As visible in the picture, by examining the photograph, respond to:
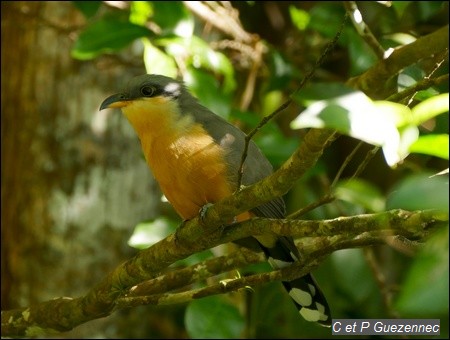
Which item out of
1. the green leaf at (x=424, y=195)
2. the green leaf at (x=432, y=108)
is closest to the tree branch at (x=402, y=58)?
the green leaf at (x=432, y=108)

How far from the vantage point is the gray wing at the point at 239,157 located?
11.6ft

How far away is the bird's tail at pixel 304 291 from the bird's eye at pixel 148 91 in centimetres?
103

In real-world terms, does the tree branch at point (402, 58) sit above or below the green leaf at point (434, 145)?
above

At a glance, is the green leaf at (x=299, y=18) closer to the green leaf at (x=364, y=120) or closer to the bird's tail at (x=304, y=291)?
the bird's tail at (x=304, y=291)

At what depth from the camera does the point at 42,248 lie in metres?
5.36

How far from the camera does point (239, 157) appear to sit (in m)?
3.60

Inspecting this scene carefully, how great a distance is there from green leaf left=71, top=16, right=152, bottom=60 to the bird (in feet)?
1.34

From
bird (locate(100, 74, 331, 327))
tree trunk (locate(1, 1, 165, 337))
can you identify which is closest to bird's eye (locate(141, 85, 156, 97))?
bird (locate(100, 74, 331, 327))

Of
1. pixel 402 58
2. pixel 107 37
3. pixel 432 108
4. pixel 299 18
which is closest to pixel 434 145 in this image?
pixel 432 108

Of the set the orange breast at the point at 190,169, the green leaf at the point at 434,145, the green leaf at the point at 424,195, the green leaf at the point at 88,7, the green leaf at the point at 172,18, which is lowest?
the green leaf at the point at 424,195

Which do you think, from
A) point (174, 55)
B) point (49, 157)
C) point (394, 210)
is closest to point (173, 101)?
point (174, 55)

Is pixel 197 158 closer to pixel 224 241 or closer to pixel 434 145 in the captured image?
pixel 224 241

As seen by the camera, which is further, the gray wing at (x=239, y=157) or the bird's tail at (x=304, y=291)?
the bird's tail at (x=304, y=291)

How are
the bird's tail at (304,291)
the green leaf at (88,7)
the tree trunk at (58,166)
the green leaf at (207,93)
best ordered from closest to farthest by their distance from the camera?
the bird's tail at (304,291)
the green leaf at (207,93)
the green leaf at (88,7)
the tree trunk at (58,166)
